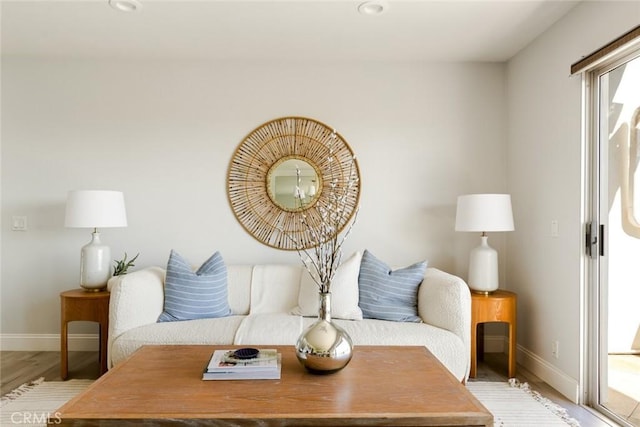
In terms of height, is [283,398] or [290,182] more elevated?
[290,182]

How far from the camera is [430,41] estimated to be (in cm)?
325

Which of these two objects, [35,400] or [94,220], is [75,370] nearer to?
[35,400]

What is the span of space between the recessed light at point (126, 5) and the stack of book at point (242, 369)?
2.22 m

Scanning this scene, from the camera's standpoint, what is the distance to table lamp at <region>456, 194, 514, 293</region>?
10.1 ft

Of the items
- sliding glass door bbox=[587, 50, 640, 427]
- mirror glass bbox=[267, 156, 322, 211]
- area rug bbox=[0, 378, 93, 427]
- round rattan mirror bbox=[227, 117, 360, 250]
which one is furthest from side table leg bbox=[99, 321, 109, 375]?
sliding glass door bbox=[587, 50, 640, 427]

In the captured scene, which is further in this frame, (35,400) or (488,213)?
(488,213)

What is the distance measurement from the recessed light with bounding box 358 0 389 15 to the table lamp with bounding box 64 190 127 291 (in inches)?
84.4

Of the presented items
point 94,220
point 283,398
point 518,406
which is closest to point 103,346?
point 94,220

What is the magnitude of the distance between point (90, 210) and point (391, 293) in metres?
2.16

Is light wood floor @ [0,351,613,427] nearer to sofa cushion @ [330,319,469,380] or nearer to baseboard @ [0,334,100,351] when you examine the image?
baseboard @ [0,334,100,351]

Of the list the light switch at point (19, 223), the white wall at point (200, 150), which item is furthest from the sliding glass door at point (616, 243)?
the light switch at point (19, 223)

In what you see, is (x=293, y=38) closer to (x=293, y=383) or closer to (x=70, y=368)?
(x=293, y=383)

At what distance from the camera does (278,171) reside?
11.8ft

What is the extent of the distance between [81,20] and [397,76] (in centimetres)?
236
